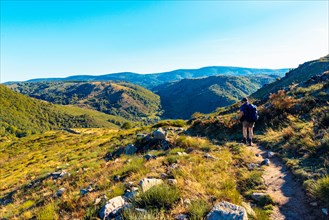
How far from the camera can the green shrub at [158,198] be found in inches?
225

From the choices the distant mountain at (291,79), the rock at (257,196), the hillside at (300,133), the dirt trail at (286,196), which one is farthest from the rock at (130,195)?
the distant mountain at (291,79)

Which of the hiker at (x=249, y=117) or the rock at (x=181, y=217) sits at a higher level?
the hiker at (x=249, y=117)

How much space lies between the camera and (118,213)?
582cm

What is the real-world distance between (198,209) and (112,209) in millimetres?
2304

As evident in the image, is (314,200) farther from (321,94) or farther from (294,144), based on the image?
(321,94)

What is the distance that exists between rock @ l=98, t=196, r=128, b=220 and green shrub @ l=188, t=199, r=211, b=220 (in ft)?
5.55

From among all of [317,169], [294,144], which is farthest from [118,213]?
[294,144]

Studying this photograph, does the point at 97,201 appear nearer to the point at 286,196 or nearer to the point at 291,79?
the point at 286,196

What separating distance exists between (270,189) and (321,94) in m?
→ 13.0

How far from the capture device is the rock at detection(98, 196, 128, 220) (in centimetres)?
583

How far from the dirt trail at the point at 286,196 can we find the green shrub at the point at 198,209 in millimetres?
1518

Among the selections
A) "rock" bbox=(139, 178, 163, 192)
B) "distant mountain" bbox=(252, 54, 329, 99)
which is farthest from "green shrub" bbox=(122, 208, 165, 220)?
"distant mountain" bbox=(252, 54, 329, 99)

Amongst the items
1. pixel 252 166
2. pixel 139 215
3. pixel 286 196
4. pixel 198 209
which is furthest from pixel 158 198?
pixel 252 166

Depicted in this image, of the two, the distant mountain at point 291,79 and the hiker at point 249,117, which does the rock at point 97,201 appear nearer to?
the hiker at point 249,117
